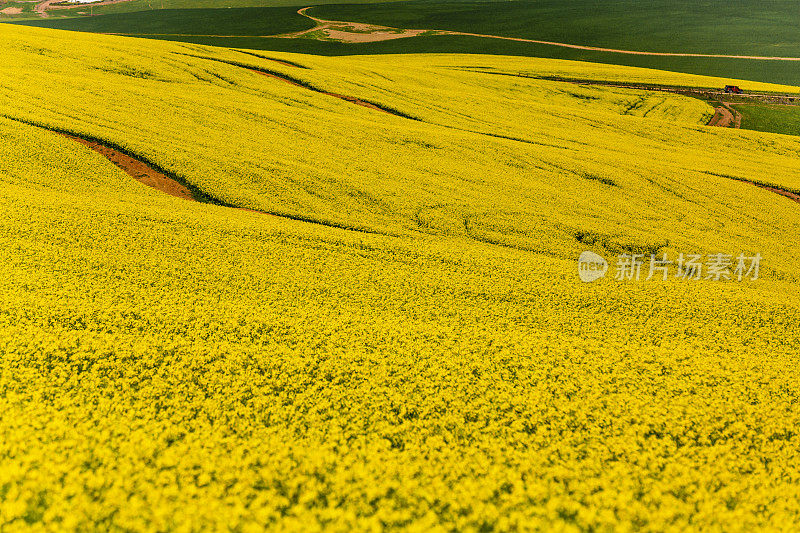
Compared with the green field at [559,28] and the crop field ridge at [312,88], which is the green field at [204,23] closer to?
the green field at [559,28]

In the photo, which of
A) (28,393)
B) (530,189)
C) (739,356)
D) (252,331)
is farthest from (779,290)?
(28,393)

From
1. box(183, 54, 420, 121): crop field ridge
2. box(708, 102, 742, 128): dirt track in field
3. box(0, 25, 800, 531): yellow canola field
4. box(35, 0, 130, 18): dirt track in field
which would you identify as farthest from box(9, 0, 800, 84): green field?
box(0, 25, 800, 531): yellow canola field

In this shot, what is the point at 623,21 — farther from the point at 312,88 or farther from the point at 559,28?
the point at 312,88

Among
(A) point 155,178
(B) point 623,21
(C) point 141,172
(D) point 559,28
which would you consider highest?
(B) point 623,21

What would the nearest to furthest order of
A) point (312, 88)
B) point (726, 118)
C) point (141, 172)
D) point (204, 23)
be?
1. point (141, 172)
2. point (312, 88)
3. point (726, 118)
4. point (204, 23)

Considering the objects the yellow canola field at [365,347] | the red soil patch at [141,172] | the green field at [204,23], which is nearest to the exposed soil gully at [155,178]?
the red soil patch at [141,172]

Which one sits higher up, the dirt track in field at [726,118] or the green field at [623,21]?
the green field at [623,21]

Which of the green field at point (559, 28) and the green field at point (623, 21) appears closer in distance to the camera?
the green field at point (559, 28)

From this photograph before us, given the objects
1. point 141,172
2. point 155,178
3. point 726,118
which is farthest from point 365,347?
point 726,118
